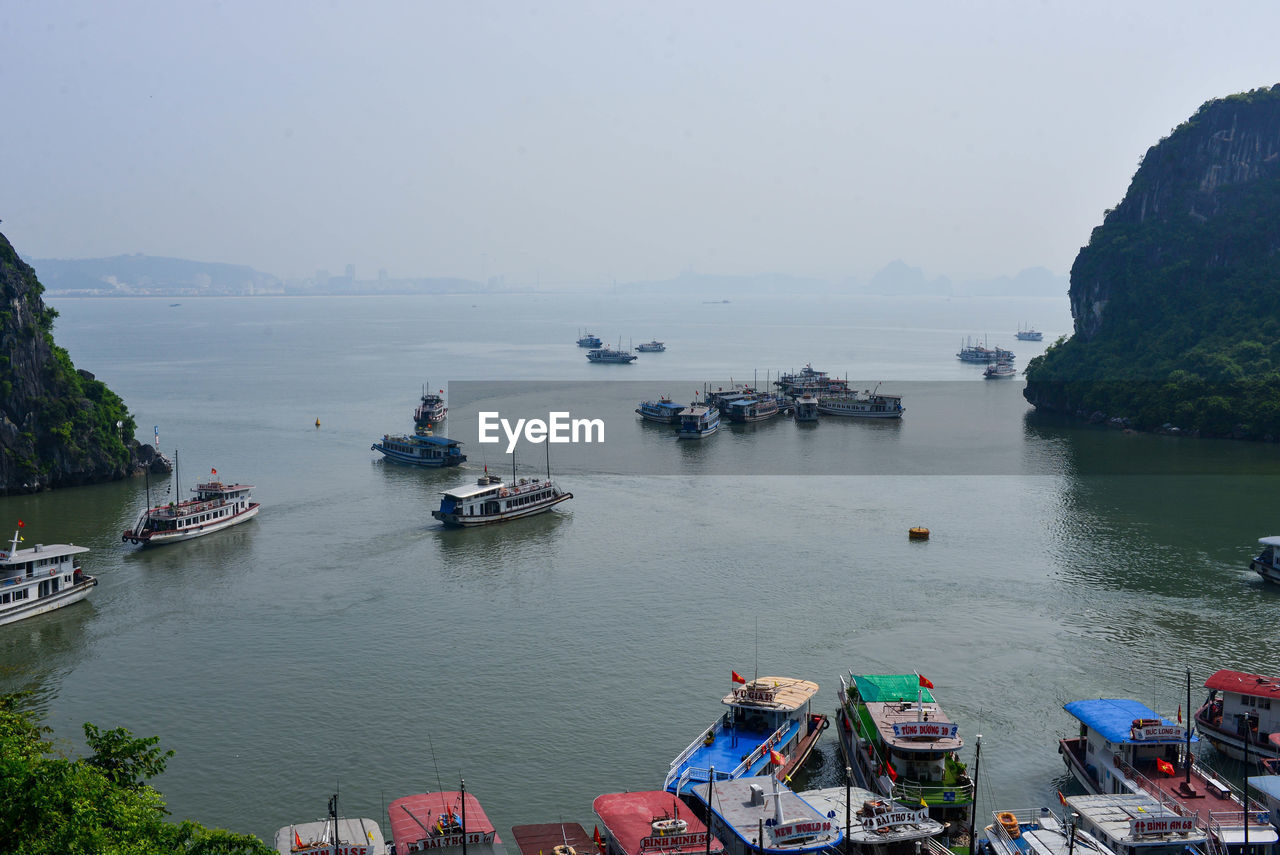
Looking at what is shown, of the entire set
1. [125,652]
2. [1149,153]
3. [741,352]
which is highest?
[1149,153]

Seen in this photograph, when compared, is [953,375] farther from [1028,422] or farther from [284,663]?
[284,663]

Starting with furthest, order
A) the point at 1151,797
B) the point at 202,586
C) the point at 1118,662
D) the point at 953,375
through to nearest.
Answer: the point at 953,375 → the point at 202,586 → the point at 1118,662 → the point at 1151,797

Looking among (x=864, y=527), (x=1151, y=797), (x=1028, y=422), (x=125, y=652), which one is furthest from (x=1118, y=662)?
(x=1028, y=422)

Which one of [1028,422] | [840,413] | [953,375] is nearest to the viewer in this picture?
[1028,422]

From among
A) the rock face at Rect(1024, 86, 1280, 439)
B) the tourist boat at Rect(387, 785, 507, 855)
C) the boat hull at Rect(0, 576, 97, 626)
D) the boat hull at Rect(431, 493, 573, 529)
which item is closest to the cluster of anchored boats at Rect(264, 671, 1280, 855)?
the tourist boat at Rect(387, 785, 507, 855)

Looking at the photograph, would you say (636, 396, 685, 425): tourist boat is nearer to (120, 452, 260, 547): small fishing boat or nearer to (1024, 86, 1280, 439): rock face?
(1024, 86, 1280, 439): rock face

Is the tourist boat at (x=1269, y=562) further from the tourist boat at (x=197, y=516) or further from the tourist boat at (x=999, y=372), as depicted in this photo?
the tourist boat at (x=999, y=372)

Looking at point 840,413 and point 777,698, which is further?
point 840,413
